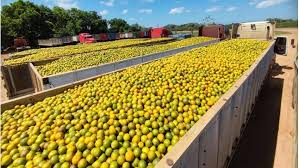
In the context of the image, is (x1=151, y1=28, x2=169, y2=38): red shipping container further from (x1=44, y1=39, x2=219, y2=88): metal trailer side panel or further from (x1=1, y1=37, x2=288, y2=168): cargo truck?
(x1=1, y1=37, x2=288, y2=168): cargo truck

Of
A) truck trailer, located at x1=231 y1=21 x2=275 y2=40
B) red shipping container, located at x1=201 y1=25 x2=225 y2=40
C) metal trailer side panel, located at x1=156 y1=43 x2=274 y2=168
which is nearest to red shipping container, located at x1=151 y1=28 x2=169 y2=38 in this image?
red shipping container, located at x1=201 y1=25 x2=225 y2=40

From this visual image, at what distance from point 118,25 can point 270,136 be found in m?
77.3

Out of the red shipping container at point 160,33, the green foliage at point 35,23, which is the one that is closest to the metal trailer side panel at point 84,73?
the red shipping container at point 160,33

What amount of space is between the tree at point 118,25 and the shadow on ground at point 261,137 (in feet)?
231

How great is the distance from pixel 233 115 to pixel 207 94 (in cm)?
62

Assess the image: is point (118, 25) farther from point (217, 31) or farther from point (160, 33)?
point (217, 31)

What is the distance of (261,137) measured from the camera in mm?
5598

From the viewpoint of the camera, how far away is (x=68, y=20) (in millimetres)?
63344

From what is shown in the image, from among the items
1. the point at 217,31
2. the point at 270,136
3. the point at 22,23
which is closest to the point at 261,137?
the point at 270,136

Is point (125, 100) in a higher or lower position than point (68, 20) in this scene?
lower

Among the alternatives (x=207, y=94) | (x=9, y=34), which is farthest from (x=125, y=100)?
(x=9, y=34)

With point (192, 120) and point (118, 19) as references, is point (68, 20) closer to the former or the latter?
point (118, 19)

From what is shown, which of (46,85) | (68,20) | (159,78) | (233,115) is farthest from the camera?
(68,20)

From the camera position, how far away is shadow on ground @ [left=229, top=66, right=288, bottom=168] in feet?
15.4
